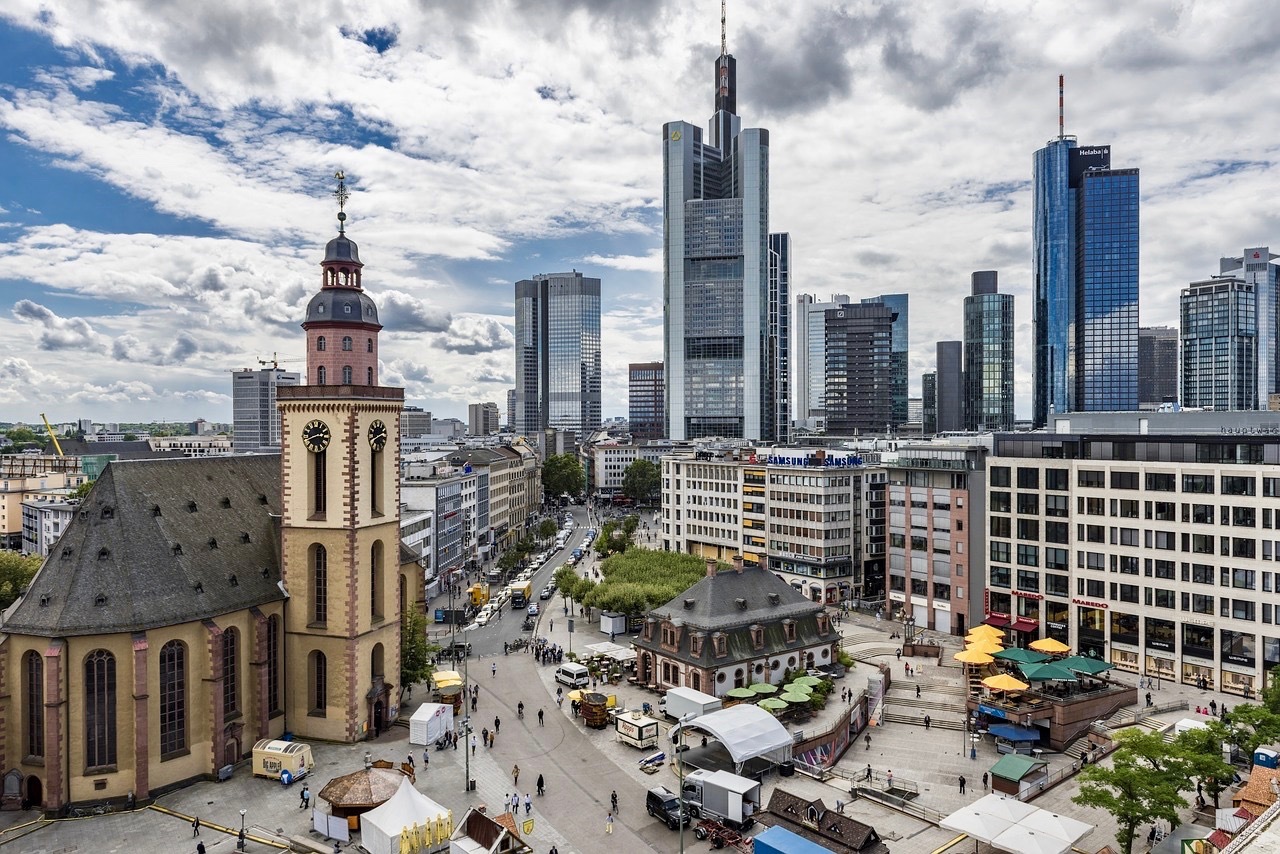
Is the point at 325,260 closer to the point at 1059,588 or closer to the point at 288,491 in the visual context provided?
the point at 288,491

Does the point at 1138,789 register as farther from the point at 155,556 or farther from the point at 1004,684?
the point at 155,556

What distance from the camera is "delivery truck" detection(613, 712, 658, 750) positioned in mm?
54219

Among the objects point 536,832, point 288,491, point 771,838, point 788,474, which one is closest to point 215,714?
point 288,491

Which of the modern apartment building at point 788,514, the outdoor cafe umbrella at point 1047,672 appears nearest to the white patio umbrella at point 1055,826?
the outdoor cafe umbrella at point 1047,672

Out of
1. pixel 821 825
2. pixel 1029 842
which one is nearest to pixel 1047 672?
pixel 1029 842

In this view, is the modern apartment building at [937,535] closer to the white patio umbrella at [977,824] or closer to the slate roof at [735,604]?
the slate roof at [735,604]

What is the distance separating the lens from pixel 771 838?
1457 inches

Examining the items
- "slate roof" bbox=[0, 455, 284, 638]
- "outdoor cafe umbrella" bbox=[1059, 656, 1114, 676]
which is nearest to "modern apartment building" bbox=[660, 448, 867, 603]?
"outdoor cafe umbrella" bbox=[1059, 656, 1114, 676]

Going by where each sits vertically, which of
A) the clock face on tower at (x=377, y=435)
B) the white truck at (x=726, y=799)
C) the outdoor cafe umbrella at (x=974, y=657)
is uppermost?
the clock face on tower at (x=377, y=435)

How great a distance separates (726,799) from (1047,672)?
3126 cm

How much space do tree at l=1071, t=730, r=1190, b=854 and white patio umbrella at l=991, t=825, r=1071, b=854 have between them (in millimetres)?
A: 3615

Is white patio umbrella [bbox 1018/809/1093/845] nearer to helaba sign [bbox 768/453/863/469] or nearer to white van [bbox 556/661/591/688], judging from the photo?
white van [bbox 556/661/591/688]

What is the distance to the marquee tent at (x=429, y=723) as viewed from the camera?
2068 inches

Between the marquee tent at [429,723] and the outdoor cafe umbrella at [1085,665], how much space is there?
150 ft
